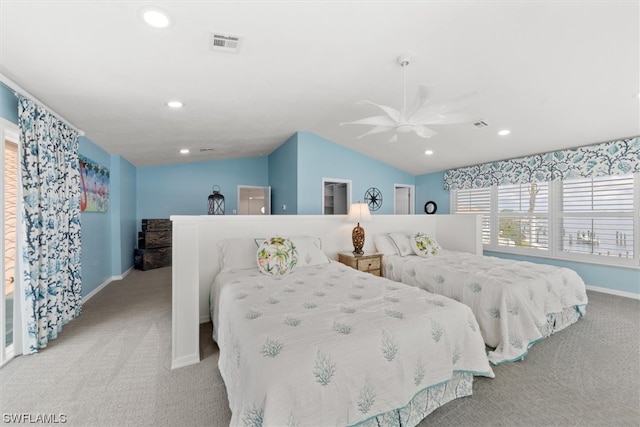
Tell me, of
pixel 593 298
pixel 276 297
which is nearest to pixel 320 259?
pixel 276 297

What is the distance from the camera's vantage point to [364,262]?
144 inches

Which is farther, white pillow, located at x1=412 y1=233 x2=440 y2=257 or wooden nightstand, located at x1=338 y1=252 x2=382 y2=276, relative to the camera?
white pillow, located at x1=412 y1=233 x2=440 y2=257

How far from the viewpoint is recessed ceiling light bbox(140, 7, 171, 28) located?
150 centimetres

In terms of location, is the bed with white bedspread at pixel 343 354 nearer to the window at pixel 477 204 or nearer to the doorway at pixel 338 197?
the doorway at pixel 338 197

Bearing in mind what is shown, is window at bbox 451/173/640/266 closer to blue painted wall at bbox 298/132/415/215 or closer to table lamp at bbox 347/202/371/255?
blue painted wall at bbox 298/132/415/215

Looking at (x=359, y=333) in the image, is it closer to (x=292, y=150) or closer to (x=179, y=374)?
(x=179, y=374)

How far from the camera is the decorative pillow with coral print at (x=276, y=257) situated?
104 inches

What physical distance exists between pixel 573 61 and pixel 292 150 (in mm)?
3889

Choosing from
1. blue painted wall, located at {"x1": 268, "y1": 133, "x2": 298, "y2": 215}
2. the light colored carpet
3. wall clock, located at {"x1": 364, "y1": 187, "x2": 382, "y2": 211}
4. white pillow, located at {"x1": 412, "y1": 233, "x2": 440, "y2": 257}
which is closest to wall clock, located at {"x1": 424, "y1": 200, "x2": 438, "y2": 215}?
wall clock, located at {"x1": 364, "y1": 187, "x2": 382, "y2": 211}

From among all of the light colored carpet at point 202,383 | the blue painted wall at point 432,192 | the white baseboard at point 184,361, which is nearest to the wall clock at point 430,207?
the blue painted wall at point 432,192

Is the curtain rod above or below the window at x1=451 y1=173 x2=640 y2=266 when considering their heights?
above

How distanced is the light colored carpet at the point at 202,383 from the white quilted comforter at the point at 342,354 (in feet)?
0.76

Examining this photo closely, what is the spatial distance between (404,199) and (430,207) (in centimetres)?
84

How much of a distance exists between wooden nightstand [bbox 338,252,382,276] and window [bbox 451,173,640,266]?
3.05 metres
